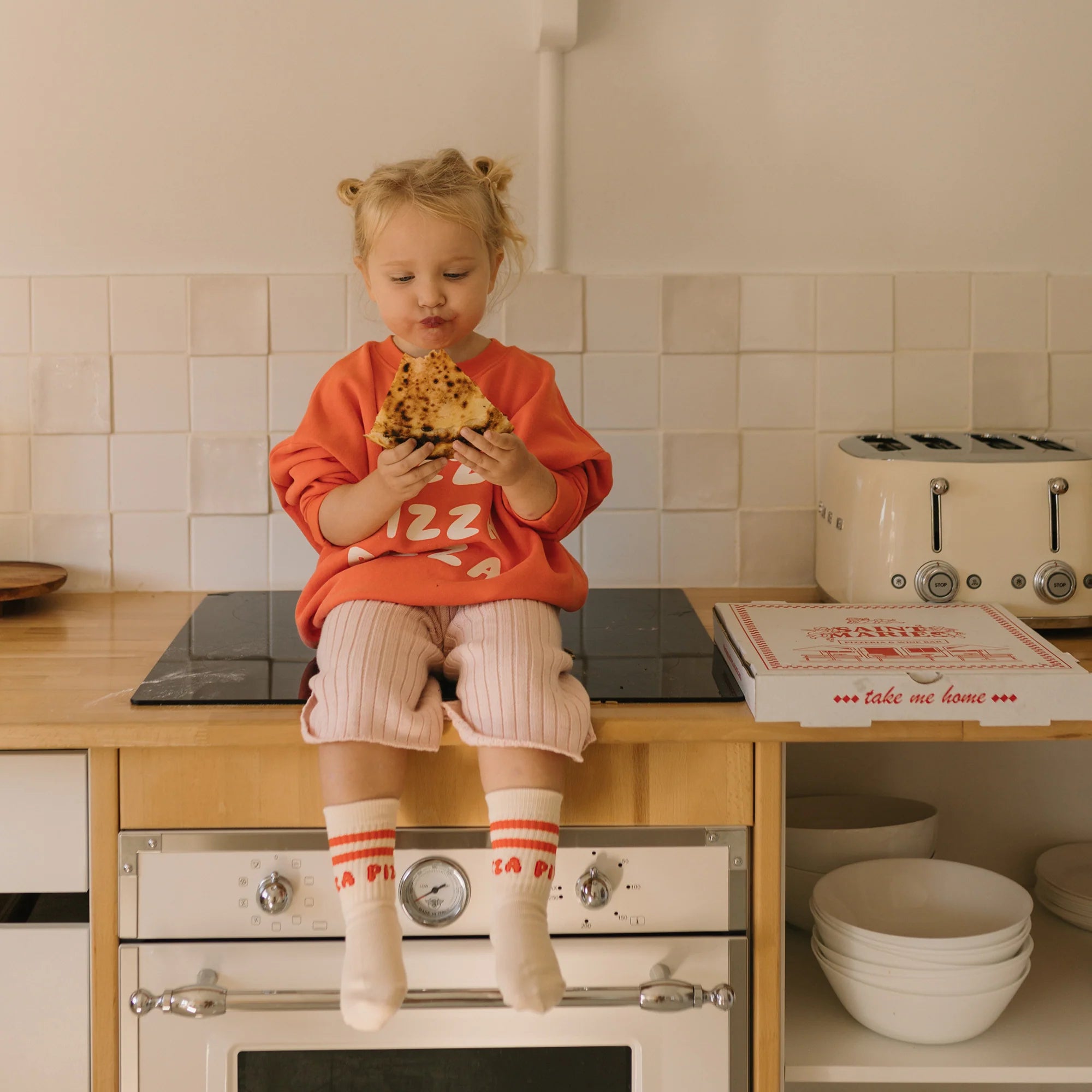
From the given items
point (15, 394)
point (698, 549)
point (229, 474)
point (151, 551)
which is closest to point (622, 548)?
point (698, 549)

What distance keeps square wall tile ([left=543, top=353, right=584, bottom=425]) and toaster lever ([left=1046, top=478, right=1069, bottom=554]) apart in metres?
0.63

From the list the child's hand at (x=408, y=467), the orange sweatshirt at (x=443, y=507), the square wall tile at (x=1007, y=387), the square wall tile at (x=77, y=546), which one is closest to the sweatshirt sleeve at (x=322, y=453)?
the orange sweatshirt at (x=443, y=507)

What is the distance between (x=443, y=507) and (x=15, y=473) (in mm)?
767

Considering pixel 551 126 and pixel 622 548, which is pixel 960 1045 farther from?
pixel 551 126

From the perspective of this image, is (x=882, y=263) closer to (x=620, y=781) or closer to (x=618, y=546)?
(x=618, y=546)

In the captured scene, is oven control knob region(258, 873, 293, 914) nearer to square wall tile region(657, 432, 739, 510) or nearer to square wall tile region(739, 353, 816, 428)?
square wall tile region(657, 432, 739, 510)

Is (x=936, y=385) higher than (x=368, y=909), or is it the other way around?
(x=936, y=385)

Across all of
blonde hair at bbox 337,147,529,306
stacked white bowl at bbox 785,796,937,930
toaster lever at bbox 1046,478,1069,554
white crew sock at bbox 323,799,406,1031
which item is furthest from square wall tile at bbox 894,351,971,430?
white crew sock at bbox 323,799,406,1031

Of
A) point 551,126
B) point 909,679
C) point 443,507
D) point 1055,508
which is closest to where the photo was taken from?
point 909,679

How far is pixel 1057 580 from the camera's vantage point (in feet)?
4.29

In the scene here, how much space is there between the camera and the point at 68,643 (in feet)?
4.39

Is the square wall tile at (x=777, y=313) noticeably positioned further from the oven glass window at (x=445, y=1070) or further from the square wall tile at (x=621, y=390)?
the oven glass window at (x=445, y=1070)

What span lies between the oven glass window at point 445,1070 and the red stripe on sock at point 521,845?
256mm

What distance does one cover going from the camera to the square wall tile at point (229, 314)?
5.24ft
